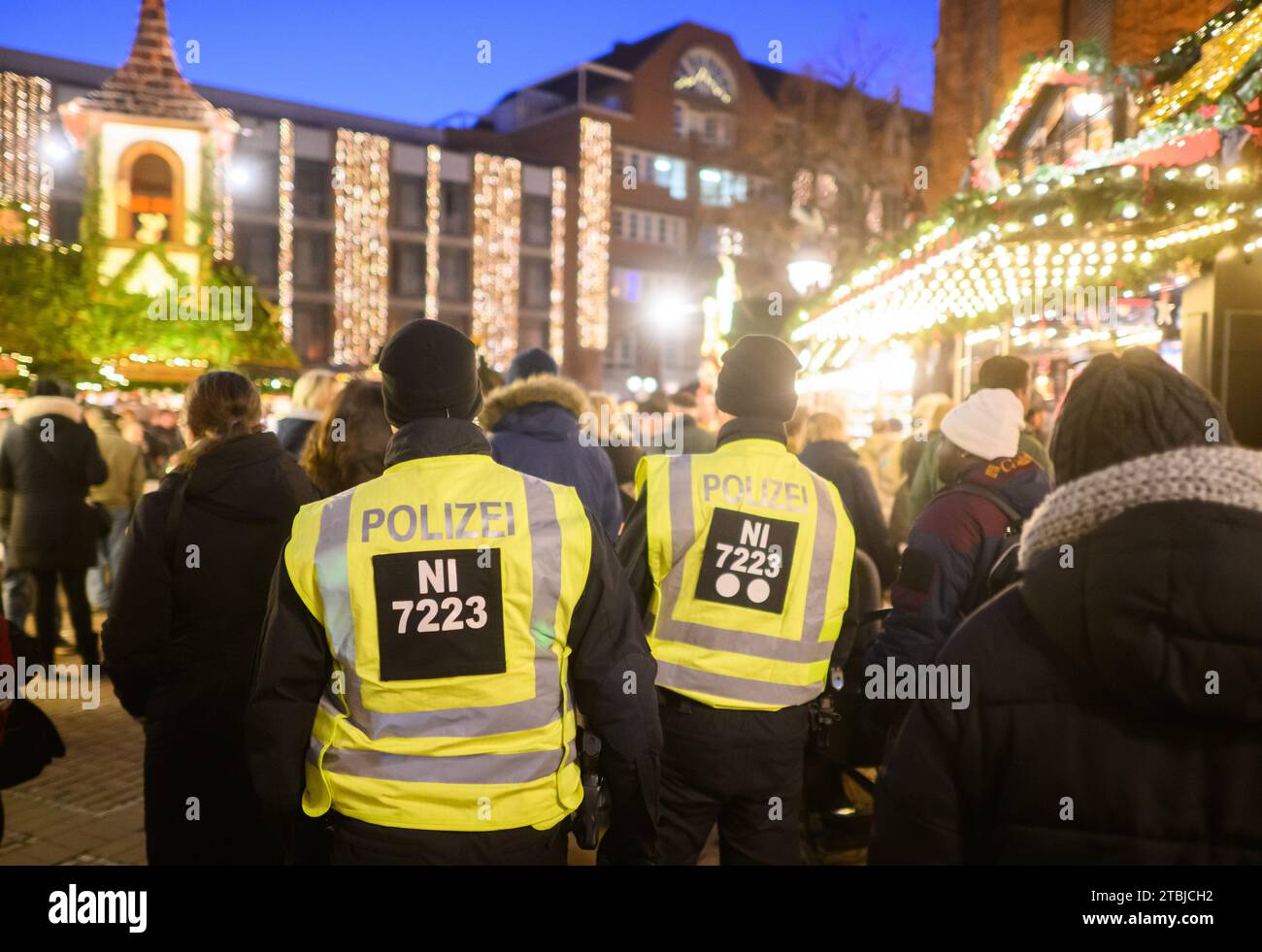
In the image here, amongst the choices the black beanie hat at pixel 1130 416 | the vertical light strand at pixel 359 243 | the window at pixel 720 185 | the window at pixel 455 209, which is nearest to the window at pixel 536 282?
the window at pixel 455 209

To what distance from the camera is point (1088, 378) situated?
1.69 m

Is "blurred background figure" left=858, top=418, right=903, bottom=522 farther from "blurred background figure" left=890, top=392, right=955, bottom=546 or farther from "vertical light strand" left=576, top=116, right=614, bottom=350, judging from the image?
"vertical light strand" left=576, top=116, right=614, bottom=350

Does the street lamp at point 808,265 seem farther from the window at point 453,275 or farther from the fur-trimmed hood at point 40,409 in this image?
the window at point 453,275

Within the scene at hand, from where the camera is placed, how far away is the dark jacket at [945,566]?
10.6ft

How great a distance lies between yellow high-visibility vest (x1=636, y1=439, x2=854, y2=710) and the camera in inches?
124

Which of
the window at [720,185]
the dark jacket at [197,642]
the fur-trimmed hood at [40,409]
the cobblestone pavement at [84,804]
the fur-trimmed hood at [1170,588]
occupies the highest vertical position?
the window at [720,185]

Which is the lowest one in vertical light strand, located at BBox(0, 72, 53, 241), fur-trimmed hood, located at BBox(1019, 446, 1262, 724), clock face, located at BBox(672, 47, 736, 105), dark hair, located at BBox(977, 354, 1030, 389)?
fur-trimmed hood, located at BBox(1019, 446, 1262, 724)

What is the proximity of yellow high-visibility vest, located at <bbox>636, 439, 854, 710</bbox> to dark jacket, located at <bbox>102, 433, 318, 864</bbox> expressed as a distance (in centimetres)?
140

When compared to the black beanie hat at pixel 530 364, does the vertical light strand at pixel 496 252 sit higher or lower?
higher

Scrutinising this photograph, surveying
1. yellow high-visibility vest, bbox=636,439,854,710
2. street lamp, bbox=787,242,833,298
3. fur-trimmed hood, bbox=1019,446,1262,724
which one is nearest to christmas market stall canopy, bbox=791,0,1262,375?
street lamp, bbox=787,242,833,298

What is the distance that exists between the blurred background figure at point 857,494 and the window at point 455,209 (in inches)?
1558

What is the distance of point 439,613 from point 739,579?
1.27 m
